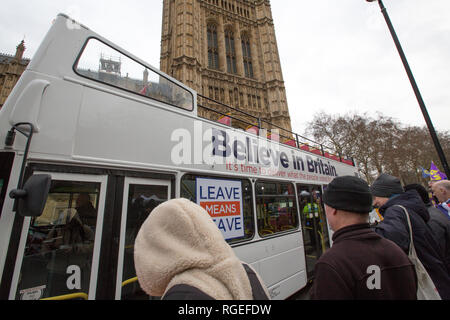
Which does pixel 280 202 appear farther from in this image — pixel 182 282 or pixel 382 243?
pixel 182 282

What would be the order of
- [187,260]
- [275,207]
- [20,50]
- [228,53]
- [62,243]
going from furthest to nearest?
[20,50]
[228,53]
[275,207]
[62,243]
[187,260]

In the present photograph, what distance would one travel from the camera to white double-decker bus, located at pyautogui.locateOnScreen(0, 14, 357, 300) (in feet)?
4.97

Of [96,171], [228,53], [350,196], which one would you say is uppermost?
[228,53]

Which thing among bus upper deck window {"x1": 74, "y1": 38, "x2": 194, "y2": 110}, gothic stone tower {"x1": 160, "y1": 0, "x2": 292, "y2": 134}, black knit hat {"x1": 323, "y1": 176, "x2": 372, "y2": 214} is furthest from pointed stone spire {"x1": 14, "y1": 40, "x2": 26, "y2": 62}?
black knit hat {"x1": 323, "y1": 176, "x2": 372, "y2": 214}

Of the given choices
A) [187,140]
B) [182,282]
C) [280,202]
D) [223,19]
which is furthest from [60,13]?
[223,19]

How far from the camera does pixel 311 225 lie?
4641 millimetres

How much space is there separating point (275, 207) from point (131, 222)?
2656 mm

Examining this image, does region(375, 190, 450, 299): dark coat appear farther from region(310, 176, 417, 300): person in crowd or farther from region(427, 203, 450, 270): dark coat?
region(310, 176, 417, 300): person in crowd

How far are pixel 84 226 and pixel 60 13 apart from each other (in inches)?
86.0

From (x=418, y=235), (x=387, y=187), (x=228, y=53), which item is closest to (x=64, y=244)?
(x=418, y=235)

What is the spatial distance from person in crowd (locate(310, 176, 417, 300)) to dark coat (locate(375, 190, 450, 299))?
2.18 ft

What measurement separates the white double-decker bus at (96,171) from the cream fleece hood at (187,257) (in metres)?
1.03

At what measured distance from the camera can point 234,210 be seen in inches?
118

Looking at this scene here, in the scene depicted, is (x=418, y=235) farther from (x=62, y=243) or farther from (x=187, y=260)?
(x=62, y=243)
